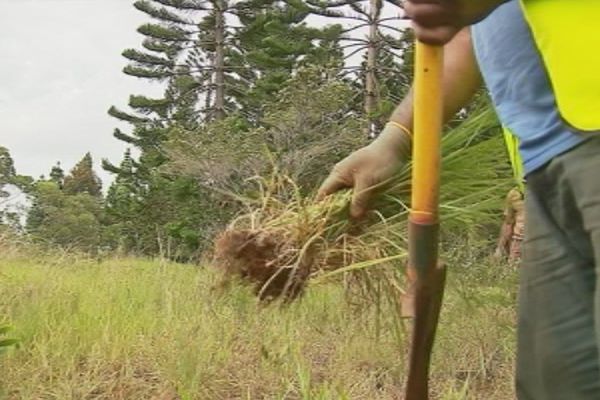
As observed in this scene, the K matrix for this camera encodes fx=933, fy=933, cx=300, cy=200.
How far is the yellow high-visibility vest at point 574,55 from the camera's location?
86 centimetres

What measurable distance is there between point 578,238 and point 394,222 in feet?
2.42

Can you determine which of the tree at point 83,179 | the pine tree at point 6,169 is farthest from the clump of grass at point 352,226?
the tree at point 83,179

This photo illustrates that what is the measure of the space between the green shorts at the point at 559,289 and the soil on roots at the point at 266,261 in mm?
660

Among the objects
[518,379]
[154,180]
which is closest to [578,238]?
[518,379]

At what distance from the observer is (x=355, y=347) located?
3951 millimetres

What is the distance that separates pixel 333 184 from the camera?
1459 mm

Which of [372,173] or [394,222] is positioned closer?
[372,173]

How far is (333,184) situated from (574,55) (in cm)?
63

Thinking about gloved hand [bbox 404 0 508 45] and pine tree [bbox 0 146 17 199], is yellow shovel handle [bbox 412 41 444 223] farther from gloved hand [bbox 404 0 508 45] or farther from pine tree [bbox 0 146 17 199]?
pine tree [bbox 0 146 17 199]

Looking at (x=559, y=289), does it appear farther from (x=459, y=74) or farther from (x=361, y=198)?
(x=361, y=198)

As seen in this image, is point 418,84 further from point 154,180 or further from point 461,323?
point 154,180

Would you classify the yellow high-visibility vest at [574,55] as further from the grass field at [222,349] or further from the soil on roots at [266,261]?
the grass field at [222,349]

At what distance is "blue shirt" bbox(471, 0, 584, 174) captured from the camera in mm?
914

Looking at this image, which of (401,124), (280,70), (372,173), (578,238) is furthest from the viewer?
(280,70)
